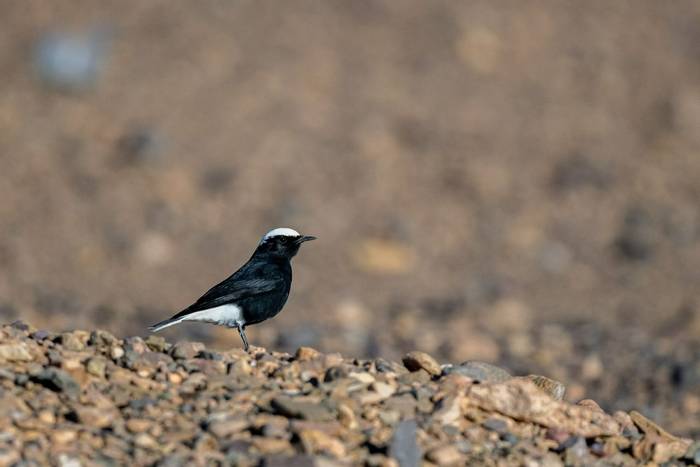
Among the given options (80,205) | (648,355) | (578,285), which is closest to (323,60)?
(80,205)

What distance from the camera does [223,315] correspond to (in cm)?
968

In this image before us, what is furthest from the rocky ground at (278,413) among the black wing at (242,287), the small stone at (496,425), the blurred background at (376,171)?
the blurred background at (376,171)

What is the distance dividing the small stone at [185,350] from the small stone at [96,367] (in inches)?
23.1

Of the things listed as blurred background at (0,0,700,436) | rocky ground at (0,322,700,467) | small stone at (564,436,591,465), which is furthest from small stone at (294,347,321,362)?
blurred background at (0,0,700,436)

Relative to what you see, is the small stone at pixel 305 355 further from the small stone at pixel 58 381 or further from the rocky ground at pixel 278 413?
the small stone at pixel 58 381

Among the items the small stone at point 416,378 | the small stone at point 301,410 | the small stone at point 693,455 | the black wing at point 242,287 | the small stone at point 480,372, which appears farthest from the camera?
the black wing at point 242,287

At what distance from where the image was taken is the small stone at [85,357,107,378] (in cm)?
728

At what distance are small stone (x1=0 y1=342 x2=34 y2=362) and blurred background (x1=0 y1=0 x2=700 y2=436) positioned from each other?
7.14 m

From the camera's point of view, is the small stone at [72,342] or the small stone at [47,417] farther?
the small stone at [72,342]

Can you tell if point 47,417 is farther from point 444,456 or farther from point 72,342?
point 444,456

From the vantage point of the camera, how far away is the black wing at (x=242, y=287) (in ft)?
31.2

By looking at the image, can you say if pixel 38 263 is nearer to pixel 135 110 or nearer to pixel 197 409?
pixel 135 110

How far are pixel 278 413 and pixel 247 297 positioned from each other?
2.92 meters

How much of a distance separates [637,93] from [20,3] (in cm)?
1233
